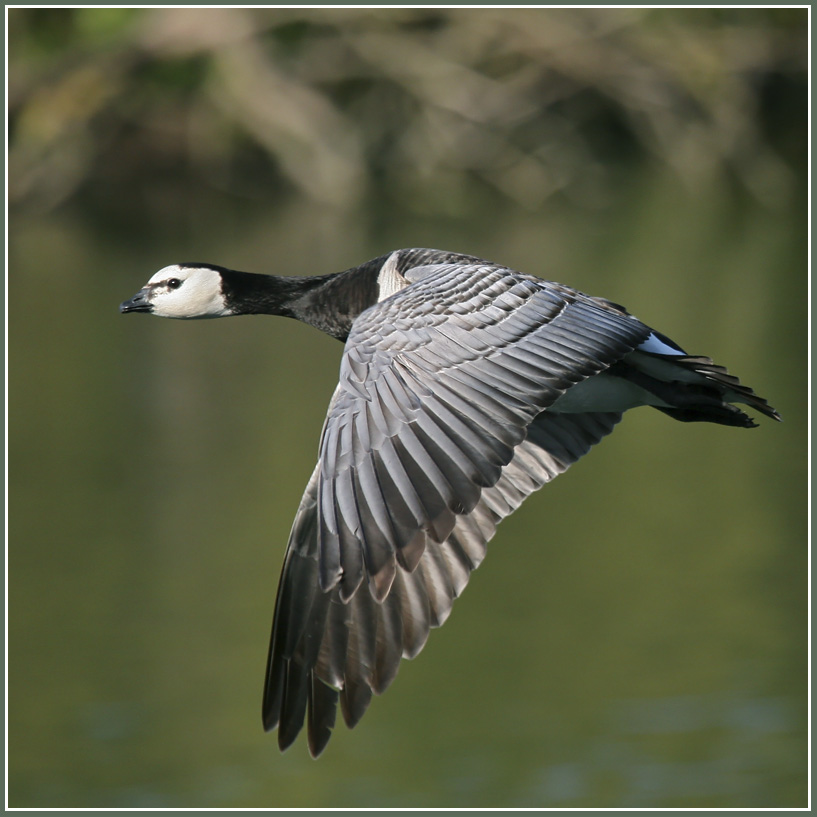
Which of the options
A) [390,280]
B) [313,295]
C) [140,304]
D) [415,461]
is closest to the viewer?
[415,461]

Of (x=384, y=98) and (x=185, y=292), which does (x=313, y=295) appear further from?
(x=384, y=98)

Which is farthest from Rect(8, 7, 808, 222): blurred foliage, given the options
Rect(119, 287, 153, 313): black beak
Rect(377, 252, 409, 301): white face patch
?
Rect(377, 252, 409, 301): white face patch

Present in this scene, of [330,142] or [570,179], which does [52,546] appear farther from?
[570,179]

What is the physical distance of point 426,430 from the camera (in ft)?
18.1

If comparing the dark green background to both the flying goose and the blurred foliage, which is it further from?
the flying goose

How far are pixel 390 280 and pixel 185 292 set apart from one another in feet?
5.60

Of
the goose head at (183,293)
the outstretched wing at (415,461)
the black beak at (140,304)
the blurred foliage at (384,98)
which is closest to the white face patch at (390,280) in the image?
the outstretched wing at (415,461)

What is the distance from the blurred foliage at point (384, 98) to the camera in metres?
33.7

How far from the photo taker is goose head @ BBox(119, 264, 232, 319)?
8594 mm

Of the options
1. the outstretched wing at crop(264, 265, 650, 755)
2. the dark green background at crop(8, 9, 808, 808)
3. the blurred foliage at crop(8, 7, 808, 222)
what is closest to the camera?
the outstretched wing at crop(264, 265, 650, 755)

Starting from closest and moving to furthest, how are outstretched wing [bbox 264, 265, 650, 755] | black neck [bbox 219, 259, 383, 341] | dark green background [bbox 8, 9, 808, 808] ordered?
outstretched wing [bbox 264, 265, 650, 755], black neck [bbox 219, 259, 383, 341], dark green background [bbox 8, 9, 808, 808]

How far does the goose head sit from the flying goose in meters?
0.87

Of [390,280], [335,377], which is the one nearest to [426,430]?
[390,280]

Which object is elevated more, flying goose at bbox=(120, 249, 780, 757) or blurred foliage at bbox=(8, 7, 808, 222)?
blurred foliage at bbox=(8, 7, 808, 222)
